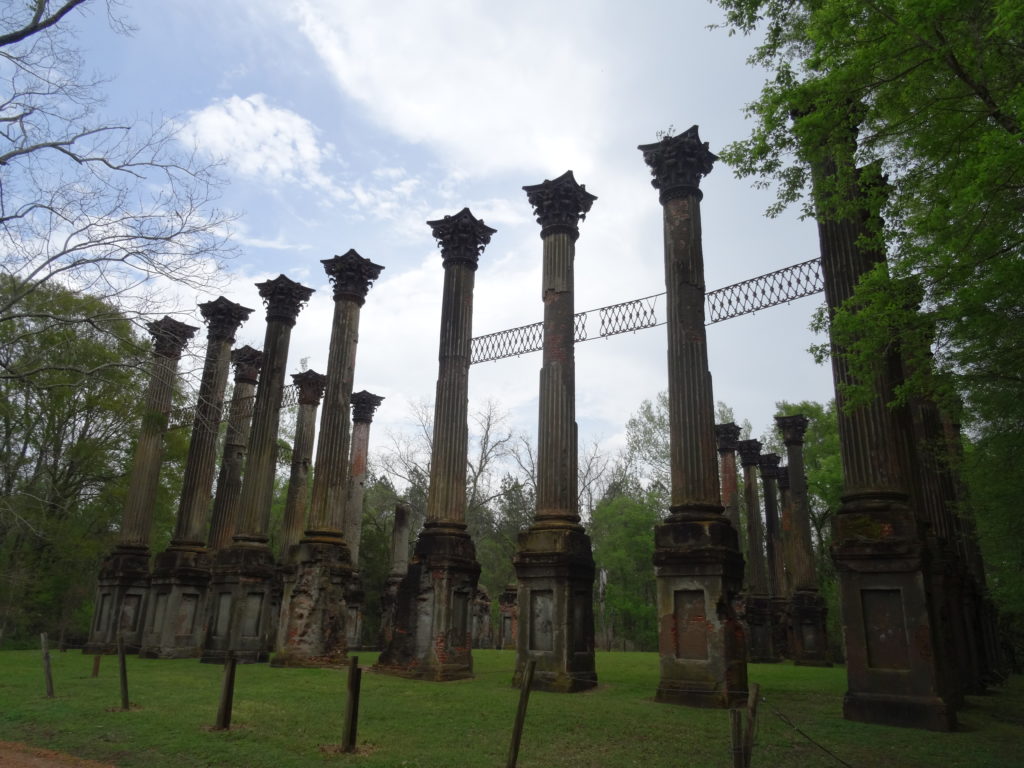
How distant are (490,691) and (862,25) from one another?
11.5 metres

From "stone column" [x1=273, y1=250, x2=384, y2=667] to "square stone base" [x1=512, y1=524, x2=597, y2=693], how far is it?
5674mm

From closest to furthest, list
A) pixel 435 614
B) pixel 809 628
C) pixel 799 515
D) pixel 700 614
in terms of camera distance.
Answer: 1. pixel 700 614
2. pixel 435 614
3. pixel 809 628
4. pixel 799 515

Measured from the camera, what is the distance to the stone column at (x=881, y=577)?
908cm

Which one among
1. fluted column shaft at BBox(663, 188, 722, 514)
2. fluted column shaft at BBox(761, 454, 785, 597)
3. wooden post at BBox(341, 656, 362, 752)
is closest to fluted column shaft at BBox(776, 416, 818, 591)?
fluted column shaft at BBox(761, 454, 785, 597)

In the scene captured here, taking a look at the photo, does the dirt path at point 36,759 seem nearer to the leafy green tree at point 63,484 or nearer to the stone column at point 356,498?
the stone column at point 356,498

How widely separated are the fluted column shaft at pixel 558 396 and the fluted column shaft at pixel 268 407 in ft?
29.3

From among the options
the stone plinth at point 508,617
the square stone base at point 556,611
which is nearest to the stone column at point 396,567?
Result: the stone plinth at point 508,617

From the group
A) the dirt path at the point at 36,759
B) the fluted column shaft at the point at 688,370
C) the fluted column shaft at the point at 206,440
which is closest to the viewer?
the dirt path at the point at 36,759

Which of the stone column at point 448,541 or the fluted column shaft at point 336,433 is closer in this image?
the stone column at point 448,541

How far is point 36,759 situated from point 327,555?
970 cm

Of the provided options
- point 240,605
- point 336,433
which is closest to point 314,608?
point 240,605

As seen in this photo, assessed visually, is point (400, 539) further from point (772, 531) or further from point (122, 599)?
point (772, 531)

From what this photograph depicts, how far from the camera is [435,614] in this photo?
14664mm

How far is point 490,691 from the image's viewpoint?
12602 millimetres
